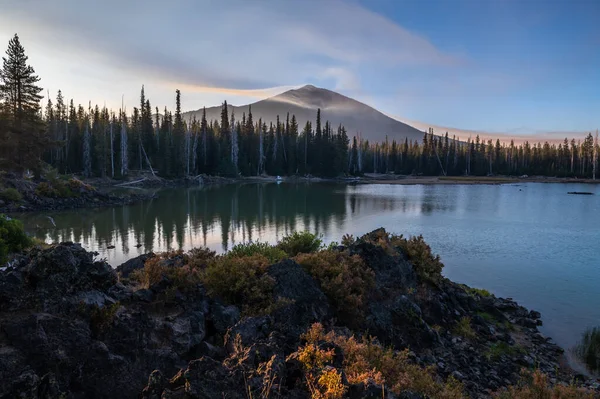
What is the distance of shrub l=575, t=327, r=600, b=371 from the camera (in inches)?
438

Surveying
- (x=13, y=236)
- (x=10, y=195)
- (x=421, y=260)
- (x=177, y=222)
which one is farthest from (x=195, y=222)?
(x=421, y=260)

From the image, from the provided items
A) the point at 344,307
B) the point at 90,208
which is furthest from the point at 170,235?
the point at 344,307

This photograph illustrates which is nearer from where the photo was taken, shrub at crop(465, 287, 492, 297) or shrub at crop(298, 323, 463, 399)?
shrub at crop(298, 323, 463, 399)

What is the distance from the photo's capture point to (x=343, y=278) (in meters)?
11.1

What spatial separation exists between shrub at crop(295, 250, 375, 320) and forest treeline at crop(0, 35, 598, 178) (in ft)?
141

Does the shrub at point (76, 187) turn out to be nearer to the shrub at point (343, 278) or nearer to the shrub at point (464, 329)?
the shrub at point (343, 278)

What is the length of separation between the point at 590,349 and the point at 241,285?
10.6 meters

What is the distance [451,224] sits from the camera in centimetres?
3453

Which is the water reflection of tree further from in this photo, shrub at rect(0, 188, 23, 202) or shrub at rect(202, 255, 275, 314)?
shrub at rect(202, 255, 275, 314)

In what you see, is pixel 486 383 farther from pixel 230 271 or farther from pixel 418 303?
pixel 230 271

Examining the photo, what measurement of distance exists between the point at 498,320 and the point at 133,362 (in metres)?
12.7

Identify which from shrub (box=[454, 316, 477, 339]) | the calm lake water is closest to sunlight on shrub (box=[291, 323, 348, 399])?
shrub (box=[454, 316, 477, 339])

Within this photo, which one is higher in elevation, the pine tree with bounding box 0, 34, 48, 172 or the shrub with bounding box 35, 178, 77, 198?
the pine tree with bounding box 0, 34, 48, 172

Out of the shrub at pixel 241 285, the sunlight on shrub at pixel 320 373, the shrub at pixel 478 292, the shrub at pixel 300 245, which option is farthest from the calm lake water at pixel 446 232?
the sunlight on shrub at pixel 320 373
